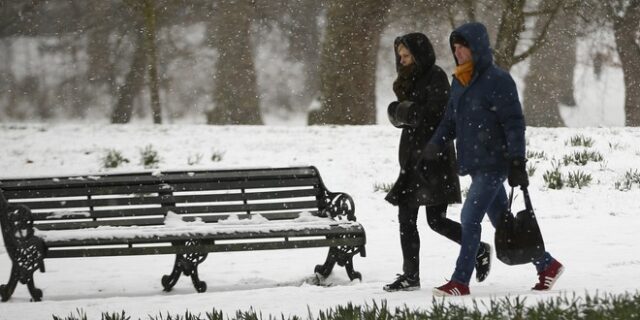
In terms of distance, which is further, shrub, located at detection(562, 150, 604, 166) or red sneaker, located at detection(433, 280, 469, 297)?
shrub, located at detection(562, 150, 604, 166)

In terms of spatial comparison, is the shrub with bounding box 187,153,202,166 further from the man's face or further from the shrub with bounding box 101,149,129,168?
the man's face

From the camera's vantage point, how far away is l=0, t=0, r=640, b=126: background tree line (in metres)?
17.1

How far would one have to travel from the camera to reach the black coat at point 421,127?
573cm

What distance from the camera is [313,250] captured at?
27.5ft

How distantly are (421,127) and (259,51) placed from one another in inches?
813

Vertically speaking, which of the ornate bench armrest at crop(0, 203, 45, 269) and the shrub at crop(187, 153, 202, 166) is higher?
the shrub at crop(187, 153, 202, 166)

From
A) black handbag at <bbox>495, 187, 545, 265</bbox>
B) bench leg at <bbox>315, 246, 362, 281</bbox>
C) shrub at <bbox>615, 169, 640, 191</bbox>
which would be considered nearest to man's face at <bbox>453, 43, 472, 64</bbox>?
black handbag at <bbox>495, 187, 545, 265</bbox>

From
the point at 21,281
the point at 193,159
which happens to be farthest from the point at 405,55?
the point at 193,159

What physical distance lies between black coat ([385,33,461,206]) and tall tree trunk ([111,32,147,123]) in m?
16.2

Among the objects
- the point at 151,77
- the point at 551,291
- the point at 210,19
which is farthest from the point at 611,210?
the point at 210,19

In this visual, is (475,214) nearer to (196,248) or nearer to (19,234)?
(196,248)

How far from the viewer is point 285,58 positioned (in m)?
25.6

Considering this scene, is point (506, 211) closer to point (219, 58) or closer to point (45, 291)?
point (45, 291)

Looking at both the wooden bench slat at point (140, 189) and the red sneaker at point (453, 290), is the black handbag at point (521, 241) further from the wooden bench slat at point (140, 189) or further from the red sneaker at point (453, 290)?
the wooden bench slat at point (140, 189)
